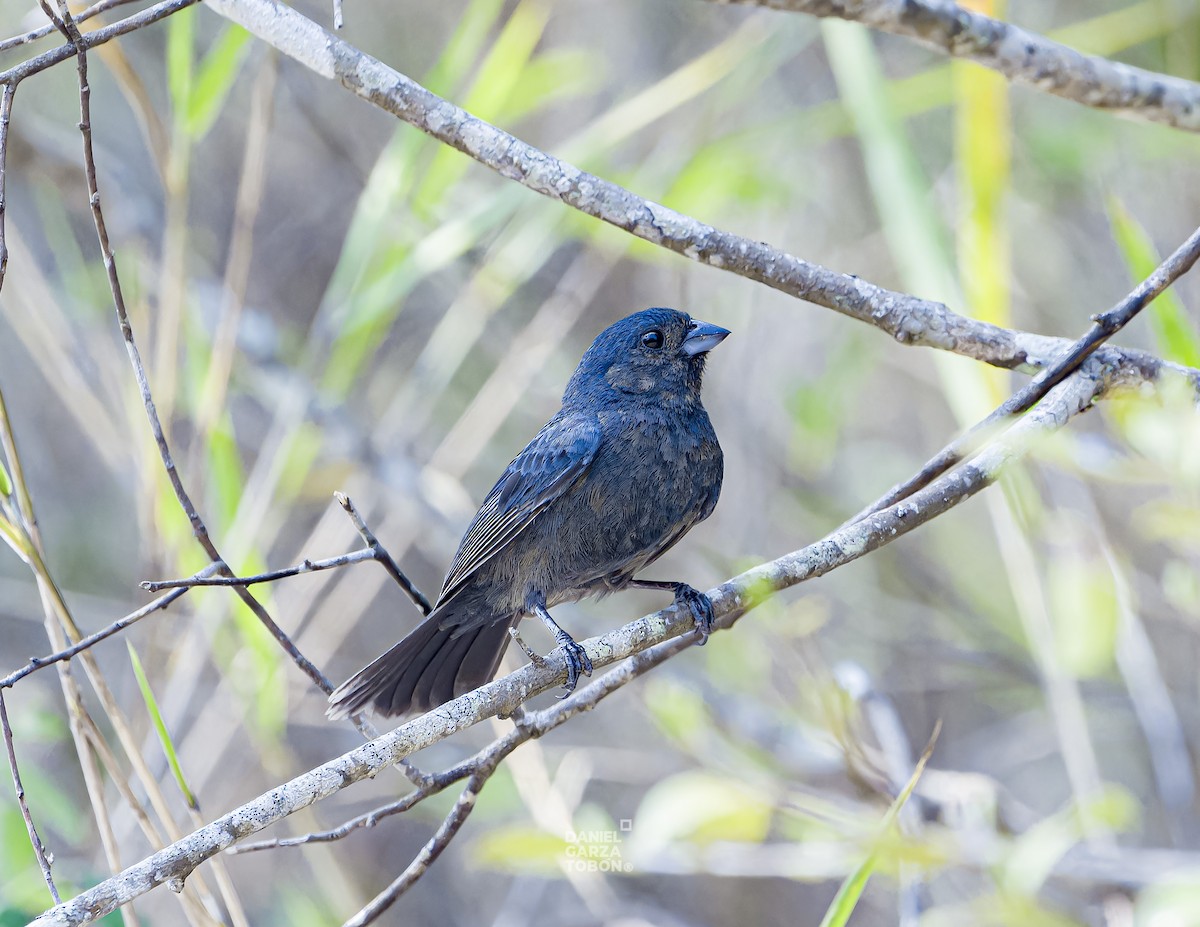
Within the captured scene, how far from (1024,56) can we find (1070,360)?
85 centimetres

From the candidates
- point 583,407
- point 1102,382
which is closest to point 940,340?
point 1102,382

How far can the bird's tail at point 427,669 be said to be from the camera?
3039 mm

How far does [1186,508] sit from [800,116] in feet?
7.61

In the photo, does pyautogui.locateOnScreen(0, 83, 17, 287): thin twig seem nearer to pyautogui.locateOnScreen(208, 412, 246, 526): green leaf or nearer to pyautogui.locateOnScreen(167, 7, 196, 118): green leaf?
pyautogui.locateOnScreen(167, 7, 196, 118): green leaf

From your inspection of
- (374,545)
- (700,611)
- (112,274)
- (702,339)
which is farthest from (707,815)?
(112,274)

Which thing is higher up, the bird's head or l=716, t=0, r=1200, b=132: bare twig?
the bird's head

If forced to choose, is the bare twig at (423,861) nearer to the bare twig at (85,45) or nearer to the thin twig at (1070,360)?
the thin twig at (1070,360)

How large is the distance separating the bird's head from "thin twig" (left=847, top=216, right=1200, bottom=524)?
1119mm

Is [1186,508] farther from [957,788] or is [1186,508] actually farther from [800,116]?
[800,116]

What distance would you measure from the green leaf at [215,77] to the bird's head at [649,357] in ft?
4.55

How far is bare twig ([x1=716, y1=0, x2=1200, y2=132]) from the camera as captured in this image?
2465 mm

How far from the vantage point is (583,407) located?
11.2 ft

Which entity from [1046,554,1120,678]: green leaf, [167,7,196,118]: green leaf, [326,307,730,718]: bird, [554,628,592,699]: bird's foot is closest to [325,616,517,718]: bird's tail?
[326,307,730,718]: bird

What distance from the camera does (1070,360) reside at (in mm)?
2352
